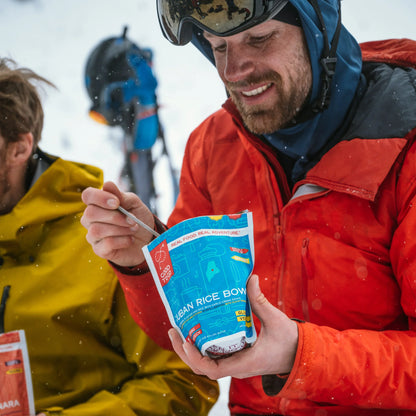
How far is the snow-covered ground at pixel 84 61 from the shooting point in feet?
21.2

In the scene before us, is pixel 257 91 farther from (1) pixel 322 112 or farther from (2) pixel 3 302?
(2) pixel 3 302

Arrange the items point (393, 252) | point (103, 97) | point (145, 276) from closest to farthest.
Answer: point (393, 252)
point (145, 276)
point (103, 97)

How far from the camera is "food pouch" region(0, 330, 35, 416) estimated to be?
51.0 inches

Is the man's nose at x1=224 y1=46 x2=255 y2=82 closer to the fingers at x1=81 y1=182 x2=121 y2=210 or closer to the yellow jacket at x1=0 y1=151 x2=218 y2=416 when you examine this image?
the fingers at x1=81 y1=182 x2=121 y2=210

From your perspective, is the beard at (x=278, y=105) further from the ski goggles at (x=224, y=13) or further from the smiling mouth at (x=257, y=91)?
the ski goggles at (x=224, y=13)

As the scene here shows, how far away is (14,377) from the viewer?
51.4 inches

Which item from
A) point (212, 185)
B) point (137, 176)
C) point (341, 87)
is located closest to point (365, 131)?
point (341, 87)

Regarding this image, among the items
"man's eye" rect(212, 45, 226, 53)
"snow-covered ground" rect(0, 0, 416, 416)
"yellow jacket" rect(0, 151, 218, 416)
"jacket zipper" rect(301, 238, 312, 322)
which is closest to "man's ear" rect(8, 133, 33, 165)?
"yellow jacket" rect(0, 151, 218, 416)

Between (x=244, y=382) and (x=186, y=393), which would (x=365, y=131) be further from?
(x=186, y=393)

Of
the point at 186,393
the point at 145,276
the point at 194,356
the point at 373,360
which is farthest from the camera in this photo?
the point at 186,393

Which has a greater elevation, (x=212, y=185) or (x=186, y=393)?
(x=212, y=185)

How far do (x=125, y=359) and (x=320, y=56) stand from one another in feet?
3.93

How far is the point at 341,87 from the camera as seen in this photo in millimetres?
1512

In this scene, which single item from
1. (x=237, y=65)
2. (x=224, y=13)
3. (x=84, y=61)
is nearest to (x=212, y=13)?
(x=224, y=13)
